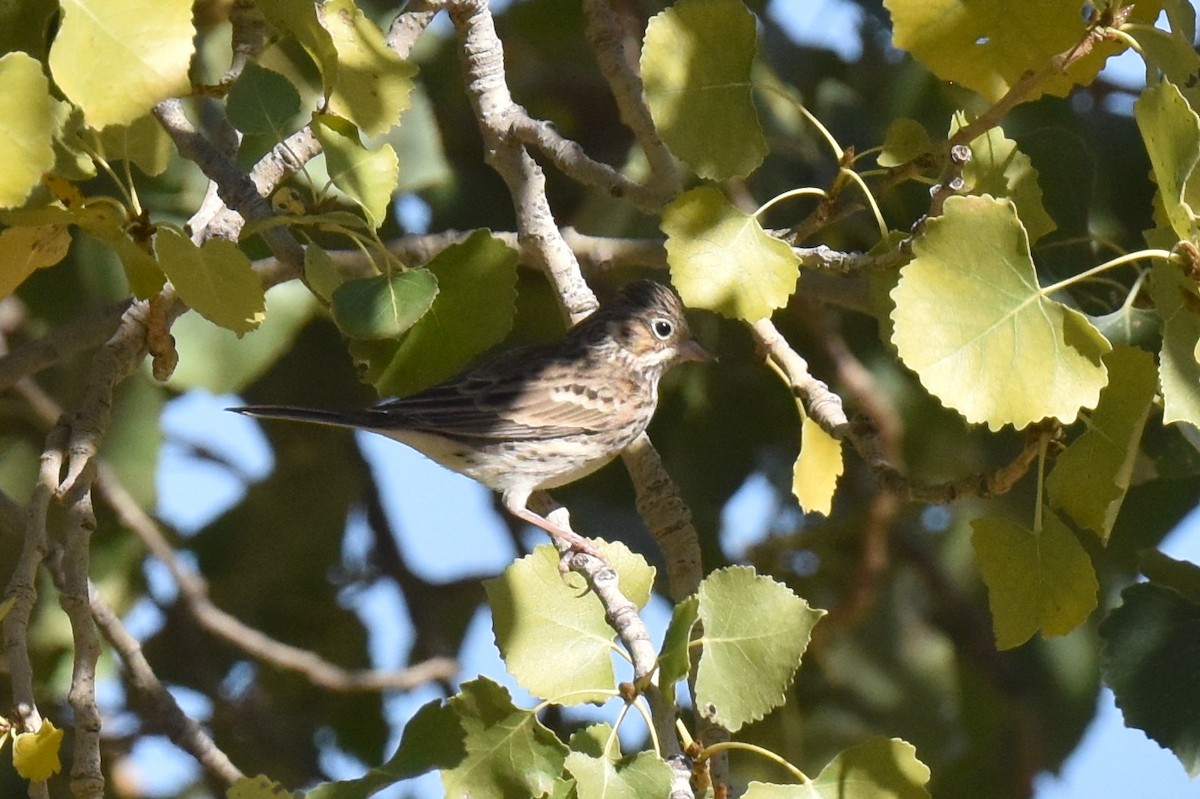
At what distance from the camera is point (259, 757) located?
170 inches

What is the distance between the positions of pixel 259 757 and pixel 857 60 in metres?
2.70

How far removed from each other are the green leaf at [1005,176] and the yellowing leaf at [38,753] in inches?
60.4

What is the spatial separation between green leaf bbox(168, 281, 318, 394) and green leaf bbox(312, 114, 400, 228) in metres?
1.40

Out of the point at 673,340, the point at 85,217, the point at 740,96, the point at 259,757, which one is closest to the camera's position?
the point at 85,217

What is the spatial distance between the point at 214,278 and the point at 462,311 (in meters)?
0.71

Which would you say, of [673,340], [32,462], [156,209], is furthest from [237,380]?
[673,340]

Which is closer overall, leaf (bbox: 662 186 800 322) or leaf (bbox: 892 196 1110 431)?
leaf (bbox: 892 196 1110 431)

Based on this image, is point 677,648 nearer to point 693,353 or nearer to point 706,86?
point 706,86

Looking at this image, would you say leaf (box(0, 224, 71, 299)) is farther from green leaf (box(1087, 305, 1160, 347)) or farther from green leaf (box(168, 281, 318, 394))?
green leaf (box(1087, 305, 1160, 347))

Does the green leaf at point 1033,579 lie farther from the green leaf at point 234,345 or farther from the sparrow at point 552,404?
the green leaf at point 234,345

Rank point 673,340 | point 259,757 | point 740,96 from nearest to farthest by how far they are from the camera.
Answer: point 740,96, point 673,340, point 259,757

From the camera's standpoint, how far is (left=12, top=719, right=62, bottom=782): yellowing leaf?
192 centimetres

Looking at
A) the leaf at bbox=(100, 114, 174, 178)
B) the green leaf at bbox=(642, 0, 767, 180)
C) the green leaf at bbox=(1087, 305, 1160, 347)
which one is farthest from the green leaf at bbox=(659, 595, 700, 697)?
the leaf at bbox=(100, 114, 174, 178)

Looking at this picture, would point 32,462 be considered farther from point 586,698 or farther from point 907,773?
point 907,773
